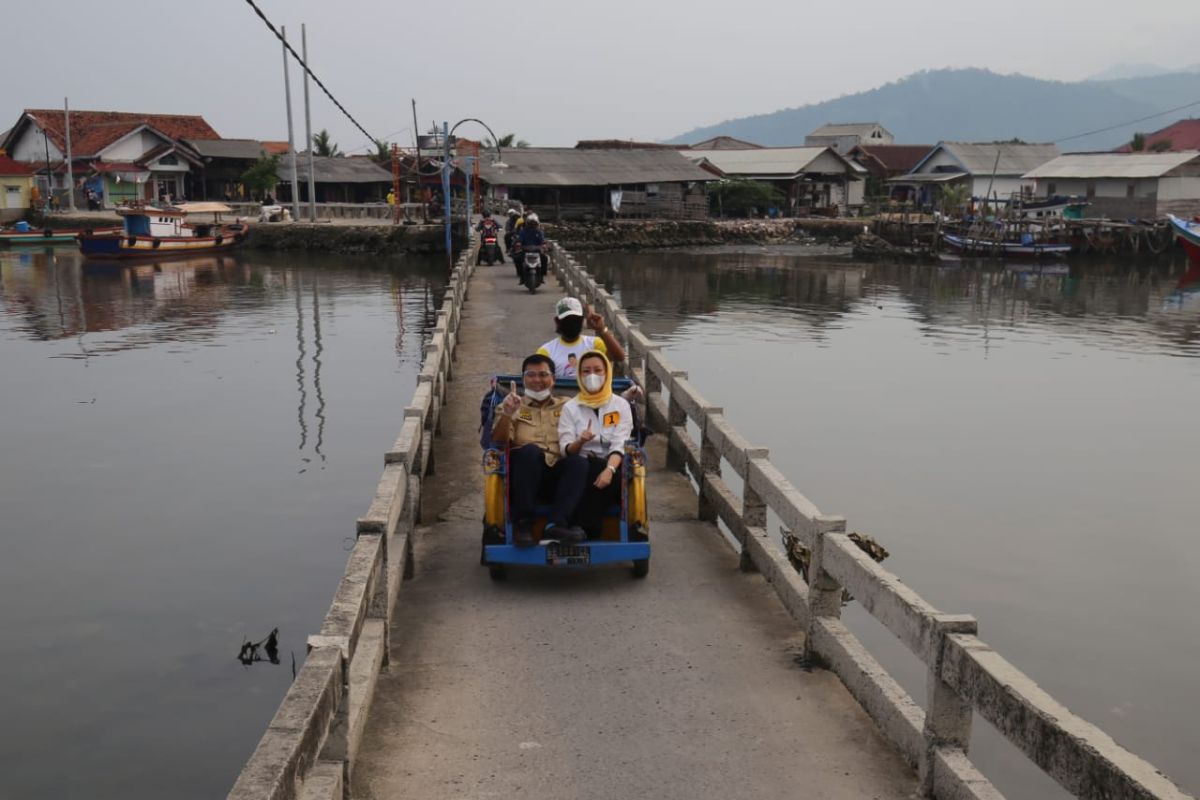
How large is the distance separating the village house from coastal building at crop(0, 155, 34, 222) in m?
58.7

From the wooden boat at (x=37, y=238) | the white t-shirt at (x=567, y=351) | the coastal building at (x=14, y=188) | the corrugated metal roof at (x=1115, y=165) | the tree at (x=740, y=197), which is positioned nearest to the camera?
the white t-shirt at (x=567, y=351)

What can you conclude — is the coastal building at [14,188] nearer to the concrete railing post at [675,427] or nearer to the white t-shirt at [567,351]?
the concrete railing post at [675,427]

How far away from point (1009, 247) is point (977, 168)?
17469 mm

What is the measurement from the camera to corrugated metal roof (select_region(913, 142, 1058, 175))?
79.1 m

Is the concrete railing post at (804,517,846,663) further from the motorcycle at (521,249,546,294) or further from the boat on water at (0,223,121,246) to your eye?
the boat on water at (0,223,121,246)

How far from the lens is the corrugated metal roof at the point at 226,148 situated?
70.5m

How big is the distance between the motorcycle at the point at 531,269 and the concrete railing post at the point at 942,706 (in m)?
19.7

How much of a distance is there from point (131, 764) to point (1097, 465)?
15.4 m

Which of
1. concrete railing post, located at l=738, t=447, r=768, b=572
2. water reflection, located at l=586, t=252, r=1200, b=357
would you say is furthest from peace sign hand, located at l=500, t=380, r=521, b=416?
water reflection, located at l=586, t=252, r=1200, b=357

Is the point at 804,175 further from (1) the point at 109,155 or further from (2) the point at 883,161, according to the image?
(1) the point at 109,155

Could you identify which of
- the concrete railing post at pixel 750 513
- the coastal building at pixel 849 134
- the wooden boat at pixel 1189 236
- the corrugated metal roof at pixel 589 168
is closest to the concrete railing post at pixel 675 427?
the concrete railing post at pixel 750 513

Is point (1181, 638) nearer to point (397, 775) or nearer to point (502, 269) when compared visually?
point (397, 775)

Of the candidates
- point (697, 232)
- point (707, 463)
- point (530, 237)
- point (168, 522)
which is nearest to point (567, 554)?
point (707, 463)

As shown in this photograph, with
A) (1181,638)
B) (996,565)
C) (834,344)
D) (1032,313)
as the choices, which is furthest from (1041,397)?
(1032,313)
